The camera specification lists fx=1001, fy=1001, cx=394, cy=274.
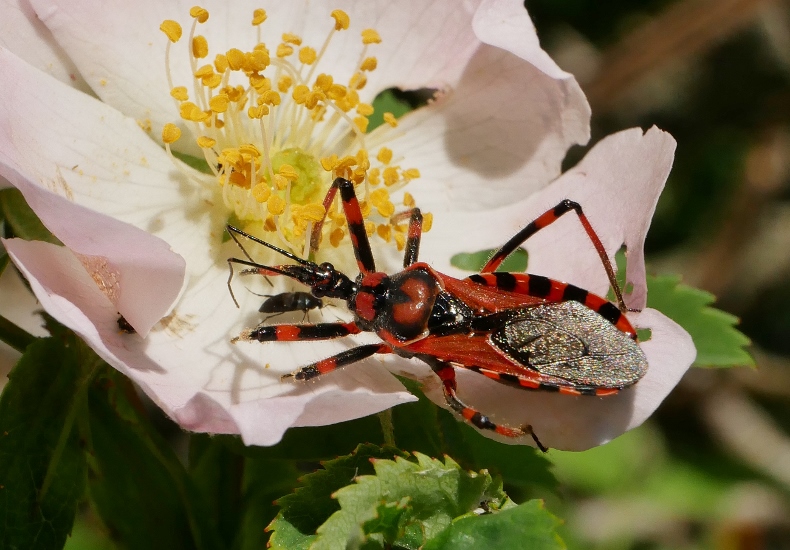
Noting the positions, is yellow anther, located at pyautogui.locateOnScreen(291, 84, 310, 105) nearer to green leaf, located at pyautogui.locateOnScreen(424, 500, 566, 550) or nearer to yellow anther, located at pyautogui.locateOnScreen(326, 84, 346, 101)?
yellow anther, located at pyautogui.locateOnScreen(326, 84, 346, 101)

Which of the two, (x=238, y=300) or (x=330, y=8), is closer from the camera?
(x=238, y=300)

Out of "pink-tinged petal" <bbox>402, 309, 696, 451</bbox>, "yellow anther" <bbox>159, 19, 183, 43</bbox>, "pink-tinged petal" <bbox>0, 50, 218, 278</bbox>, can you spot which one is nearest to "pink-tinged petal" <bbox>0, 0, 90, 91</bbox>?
"pink-tinged petal" <bbox>0, 50, 218, 278</bbox>

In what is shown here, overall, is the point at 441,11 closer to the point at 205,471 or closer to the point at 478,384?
the point at 478,384

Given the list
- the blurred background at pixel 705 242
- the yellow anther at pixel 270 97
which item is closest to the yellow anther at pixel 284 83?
the yellow anther at pixel 270 97

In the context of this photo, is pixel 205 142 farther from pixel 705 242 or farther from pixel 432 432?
pixel 705 242

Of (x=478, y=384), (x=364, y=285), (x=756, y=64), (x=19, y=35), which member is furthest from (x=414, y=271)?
(x=756, y=64)
